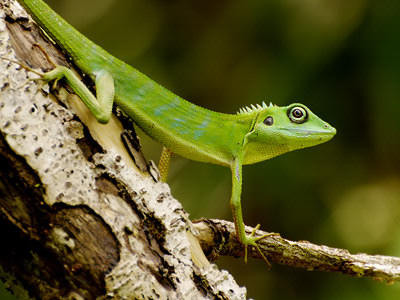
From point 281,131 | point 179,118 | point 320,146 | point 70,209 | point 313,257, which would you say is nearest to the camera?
point 70,209

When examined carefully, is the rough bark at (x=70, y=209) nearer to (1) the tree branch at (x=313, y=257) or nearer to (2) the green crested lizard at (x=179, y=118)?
(2) the green crested lizard at (x=179, y=118)

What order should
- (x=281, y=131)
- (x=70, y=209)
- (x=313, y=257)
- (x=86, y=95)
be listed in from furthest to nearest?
1. (x=281, y=131)
2. (x=313, y=257)
3. (x=86, y=95)
4. (x=70, y=209)

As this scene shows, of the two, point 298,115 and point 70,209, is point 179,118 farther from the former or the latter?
point 70,209

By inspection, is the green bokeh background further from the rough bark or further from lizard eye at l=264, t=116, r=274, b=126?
the rough bark

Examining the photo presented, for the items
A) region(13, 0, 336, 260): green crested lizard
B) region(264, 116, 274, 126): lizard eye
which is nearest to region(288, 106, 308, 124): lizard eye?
region(13, 0, 336, 260): green crested lizard

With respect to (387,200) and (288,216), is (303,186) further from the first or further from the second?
(387,200)

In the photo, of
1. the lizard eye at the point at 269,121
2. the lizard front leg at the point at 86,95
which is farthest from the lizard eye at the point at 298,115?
the lizard front leg at the point at 86,95

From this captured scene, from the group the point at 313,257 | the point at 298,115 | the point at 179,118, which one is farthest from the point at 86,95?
the point at 298,115

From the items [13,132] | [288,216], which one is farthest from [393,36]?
[13,132]
